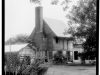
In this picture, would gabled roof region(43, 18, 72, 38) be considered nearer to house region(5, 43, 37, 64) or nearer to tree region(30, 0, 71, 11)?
tree region(30, 0, 71, 11)

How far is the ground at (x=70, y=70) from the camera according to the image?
1681 mm

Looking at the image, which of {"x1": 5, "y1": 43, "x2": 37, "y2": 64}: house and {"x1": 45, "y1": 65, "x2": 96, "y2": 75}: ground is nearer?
{"x1": 45, "y1": 65, "x2": 96, "y2": 75}: ground

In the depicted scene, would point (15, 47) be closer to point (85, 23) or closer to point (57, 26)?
point (57, 26)

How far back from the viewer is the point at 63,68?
1.73 meters

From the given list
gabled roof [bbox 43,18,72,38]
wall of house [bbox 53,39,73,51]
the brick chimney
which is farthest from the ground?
the brick chimney

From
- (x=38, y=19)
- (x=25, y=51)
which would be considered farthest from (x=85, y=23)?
(x=25, y=51)

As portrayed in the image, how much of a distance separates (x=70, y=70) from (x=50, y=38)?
0.43 meters

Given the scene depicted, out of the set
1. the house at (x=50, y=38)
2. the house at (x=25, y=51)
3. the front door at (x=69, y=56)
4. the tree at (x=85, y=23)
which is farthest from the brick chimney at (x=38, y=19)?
the front door at (x=69, y=56)

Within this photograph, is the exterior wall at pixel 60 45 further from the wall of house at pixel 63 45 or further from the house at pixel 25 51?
the house at pixel 25 51

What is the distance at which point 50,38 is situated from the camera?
1806 mm

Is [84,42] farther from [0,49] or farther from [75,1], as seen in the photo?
[0,49]

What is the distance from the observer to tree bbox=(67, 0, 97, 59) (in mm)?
1731

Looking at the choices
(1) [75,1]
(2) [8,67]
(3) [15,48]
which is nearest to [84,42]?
(1) [75,1]

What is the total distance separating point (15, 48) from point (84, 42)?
0.81m
